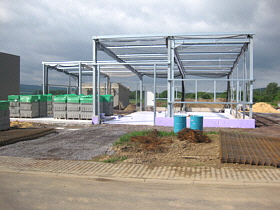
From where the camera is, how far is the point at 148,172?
18.9ft

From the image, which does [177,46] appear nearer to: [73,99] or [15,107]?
[73,99]

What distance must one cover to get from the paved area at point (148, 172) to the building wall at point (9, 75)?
2566 centimetres

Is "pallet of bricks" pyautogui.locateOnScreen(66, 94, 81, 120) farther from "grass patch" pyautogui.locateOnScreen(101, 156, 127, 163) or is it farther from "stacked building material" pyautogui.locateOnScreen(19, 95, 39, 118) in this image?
"grass patch" pyautogui.locateOnScreen(101, 156, 127, 163)

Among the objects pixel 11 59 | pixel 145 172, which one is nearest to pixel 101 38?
pixel 145 172

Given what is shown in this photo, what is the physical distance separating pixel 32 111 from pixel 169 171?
13.7m

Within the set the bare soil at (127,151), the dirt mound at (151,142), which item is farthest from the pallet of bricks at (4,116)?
the dirt mound at (151,142)

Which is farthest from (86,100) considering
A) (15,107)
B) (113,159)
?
(113,159)

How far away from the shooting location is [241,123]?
13195 millimetres

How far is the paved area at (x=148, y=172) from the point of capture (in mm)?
5180

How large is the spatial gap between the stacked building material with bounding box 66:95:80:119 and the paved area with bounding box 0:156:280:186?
9.20 metres

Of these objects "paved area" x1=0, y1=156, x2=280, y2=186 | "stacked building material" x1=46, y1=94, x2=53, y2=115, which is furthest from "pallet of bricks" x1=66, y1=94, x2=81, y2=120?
"paved area" x1=0, y1=156, x2=280, y2=186

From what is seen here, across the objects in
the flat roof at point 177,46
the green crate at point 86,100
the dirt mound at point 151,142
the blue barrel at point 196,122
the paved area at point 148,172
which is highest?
the flat roof at point 177,46

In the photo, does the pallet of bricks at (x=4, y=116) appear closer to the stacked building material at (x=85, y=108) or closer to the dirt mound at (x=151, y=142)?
the stacked building material at (x=85, y=108)

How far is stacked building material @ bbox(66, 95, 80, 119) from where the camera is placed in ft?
51.6
